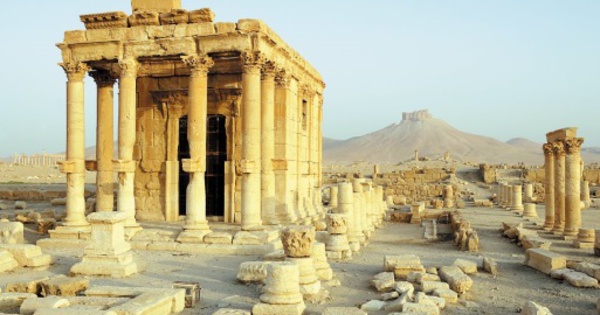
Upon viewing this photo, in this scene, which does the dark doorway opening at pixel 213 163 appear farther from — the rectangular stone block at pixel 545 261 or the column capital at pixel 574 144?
the column capital at pixel 574 144

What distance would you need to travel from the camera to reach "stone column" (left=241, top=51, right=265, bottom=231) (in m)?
14.1

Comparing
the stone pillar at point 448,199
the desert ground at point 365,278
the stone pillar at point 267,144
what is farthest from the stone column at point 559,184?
the stone pillar at point 448,199

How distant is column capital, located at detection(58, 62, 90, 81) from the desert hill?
95.3 metres

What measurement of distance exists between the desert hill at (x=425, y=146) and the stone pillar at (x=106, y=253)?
98718 mm

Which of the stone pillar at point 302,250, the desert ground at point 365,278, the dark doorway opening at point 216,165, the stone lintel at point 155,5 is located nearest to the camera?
the desert ground at point 365,278

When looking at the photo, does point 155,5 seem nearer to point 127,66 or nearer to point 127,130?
point 127,66

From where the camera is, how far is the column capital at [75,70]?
15664mm

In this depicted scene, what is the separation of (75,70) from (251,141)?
596 centimetres

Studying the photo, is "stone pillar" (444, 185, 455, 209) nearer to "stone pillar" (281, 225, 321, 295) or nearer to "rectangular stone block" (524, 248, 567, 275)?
"rectangular stone block" (524, 248, 567, 275)


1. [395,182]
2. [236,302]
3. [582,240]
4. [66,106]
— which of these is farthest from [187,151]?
[395,182]

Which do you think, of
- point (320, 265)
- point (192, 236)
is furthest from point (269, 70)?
point (320, 265)

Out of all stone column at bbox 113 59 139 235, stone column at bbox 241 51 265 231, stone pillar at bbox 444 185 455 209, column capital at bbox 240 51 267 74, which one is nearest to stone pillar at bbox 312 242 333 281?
stone column at bbox 241 51 265 231

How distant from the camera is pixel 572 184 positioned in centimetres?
1727

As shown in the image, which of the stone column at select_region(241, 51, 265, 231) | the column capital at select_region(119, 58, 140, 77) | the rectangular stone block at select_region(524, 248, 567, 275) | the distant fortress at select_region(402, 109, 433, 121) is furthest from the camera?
the distant fortress at select_region(402, 109, 433, 121)
